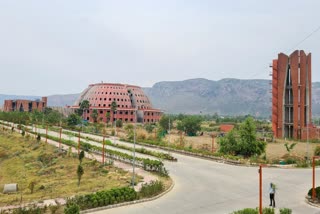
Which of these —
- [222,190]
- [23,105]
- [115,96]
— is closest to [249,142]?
[222,190]

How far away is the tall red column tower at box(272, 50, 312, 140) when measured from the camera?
54669 mm

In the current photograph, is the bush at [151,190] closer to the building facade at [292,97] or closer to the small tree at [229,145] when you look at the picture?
the small tree at [229,145]

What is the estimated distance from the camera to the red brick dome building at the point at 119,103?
3863 inches

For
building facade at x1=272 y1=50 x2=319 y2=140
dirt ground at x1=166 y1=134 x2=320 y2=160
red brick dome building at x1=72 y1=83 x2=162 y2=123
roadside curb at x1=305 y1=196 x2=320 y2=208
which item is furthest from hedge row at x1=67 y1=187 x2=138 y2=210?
red brick dome building at x1=72 y1=83 x2=162 y2=123

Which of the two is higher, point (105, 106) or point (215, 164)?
point (105, 106)

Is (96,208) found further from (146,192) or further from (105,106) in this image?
(105,106)

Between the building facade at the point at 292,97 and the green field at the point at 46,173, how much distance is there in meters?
40.3

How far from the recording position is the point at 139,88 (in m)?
120

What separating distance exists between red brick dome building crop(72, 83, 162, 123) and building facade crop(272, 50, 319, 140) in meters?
51.2

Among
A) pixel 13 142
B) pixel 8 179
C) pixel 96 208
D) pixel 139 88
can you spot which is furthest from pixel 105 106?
pixel 96 208

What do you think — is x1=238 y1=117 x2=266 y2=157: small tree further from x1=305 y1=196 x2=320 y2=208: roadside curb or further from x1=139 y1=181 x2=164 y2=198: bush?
x1=139 y1=181 x2=164 y2=198: bush

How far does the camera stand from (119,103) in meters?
104

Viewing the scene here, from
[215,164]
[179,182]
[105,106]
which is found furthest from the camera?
[105,106]

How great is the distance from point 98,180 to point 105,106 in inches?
3270
